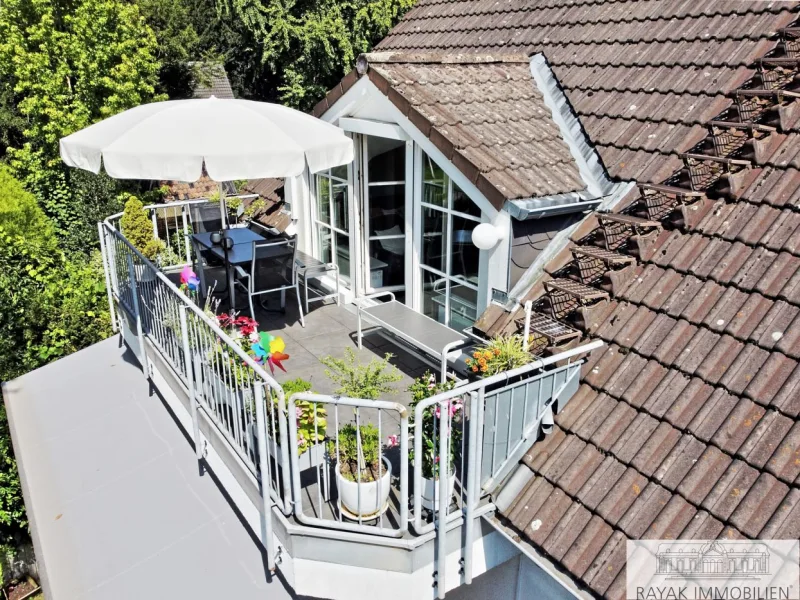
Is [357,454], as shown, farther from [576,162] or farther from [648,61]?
[648,61]

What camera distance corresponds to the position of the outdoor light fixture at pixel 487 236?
209 inches

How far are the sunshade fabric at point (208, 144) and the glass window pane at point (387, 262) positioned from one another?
1863mm

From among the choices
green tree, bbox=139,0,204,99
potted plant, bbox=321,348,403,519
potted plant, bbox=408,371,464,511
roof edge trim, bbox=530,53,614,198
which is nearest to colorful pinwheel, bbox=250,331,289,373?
potted plant, bbox=321,348,403,519

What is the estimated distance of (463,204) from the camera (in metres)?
6.09

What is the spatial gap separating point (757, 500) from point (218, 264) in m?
6.88

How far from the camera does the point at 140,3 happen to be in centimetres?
1750

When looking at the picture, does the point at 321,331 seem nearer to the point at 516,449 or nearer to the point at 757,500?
the point at 516,449

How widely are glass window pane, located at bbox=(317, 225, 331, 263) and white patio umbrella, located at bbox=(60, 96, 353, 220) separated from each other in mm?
2638

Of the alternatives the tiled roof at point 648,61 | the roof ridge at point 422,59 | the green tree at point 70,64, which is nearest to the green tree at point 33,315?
the green tree at point 70,64

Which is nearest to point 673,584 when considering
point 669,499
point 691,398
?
point 669,499

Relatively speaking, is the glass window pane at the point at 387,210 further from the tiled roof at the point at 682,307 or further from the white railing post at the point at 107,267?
the white railing post at the point at 107,267

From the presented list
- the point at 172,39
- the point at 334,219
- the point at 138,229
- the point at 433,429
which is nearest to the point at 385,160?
the point at 334,219

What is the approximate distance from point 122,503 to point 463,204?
438cm

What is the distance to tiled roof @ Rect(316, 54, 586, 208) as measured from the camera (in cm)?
543
